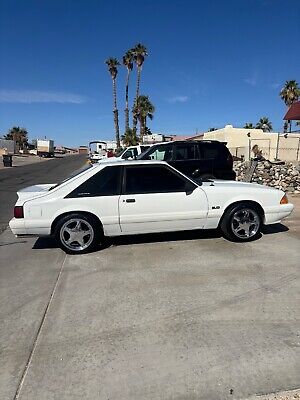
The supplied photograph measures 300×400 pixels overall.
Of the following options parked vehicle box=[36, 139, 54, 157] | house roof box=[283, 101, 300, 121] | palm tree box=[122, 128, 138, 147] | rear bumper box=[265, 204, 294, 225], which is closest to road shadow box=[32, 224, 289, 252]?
rear bumper box=[265, 204, 294, 225]

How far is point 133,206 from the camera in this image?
5414 millimetres

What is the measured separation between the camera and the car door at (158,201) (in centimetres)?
543

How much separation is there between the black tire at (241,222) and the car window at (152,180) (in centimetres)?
89

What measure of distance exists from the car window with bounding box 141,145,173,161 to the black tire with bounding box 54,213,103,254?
528 cm

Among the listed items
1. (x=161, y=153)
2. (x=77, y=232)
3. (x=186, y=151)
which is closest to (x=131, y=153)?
(x=161, y=153)

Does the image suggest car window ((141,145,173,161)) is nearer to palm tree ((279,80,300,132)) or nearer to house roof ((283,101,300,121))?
house roof ((283,101,300,121))

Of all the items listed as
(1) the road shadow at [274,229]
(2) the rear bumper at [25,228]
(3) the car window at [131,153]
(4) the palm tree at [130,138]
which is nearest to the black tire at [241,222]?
(1) the road shadow at [274,229]

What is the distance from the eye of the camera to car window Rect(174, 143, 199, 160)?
10.1 metres

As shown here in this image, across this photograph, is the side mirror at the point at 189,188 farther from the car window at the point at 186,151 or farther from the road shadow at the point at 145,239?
the car window at the point at 186,151

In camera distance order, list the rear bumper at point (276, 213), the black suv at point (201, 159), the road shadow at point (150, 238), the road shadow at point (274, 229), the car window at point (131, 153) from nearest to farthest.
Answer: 1. the rear bumper at point (276, 213)
2. the road shadow at point (150, 238)
3. the road shadow at point (274, 229)
4. the black suv at point (201, 159)
5. the car window at point (131, 153)

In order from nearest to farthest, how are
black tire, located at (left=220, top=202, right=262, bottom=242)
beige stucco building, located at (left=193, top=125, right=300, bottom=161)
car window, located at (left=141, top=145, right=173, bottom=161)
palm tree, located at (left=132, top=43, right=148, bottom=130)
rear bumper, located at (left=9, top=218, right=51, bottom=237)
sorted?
rear bumper, located at (left=9, top=218, right=51, bottom=237), black tire, located at (left=220, top=202, right=262, bottom=242), car window, located at (left=141, top=145, right=173, bottom=161), beige stucco building, located at (left=193, top=125, right=300, bottom=161), palm tree, located at (left=132, top=43, right=148, bottom=130)

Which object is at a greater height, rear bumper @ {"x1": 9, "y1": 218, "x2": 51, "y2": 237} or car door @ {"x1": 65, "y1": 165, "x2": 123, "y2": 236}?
car door @ {"x1": 65, "y1": 165, "x2": 123, "y2": 236}

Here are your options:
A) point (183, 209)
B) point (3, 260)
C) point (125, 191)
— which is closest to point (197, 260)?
point (183, 209)

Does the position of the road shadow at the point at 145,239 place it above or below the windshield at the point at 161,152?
below
